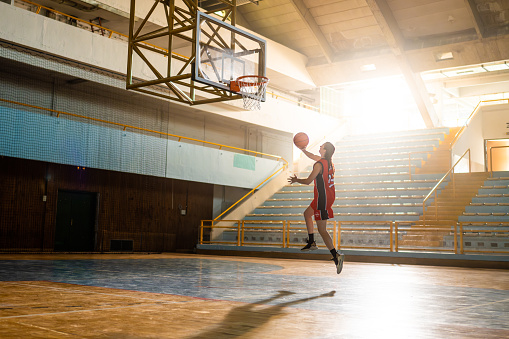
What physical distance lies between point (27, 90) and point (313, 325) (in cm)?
1509

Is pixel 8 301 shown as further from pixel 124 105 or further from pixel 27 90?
pixel 124 105

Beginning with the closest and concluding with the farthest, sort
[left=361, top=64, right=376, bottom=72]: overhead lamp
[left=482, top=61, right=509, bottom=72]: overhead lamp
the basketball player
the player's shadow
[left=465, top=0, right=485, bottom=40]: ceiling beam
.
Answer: the player's shadow, the basketball player, [left=465, top=0, right=485, bottom=40]: ceiling beam, [left=361, top=64, right=376, bottom=72]: overhead lamp, [left=482, top=61, right=509, bottom=72]: overhead lamp

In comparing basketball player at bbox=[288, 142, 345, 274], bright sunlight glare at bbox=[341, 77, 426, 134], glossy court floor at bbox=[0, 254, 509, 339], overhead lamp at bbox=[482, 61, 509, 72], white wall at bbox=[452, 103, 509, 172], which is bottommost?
glossy court floor at bbox=[0, 254, 509, 339]

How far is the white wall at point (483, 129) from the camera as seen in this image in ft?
73.5

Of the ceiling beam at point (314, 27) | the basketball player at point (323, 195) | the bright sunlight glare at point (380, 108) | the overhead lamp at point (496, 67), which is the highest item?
the ceiling beam at point (314, 27)

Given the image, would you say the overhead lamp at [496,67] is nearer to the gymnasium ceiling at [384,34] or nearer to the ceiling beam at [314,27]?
the gymnasium ceiling at [384,34]

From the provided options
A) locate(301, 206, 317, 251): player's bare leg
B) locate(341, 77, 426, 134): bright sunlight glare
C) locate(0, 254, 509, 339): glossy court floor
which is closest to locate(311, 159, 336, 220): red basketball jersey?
locate(301, 206, 317, 251): player's bare leg

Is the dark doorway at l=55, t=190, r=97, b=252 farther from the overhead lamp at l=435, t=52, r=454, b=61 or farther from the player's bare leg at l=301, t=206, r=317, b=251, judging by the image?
the overhead lamp at l=435, t=52, r=454, b=61

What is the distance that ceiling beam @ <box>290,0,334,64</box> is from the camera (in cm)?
2284

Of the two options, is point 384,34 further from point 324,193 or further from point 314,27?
point 324,193

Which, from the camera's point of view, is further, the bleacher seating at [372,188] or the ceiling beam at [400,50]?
the ceiling beam at [400,50]

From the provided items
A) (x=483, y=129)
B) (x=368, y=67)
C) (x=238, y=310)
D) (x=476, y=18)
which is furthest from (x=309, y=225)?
(x=368, y=67)

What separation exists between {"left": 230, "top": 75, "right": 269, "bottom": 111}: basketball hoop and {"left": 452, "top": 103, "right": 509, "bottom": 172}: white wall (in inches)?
552

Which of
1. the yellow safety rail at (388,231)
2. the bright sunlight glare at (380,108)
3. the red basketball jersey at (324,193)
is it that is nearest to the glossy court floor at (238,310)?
the red basketball jersey at (324,193)
